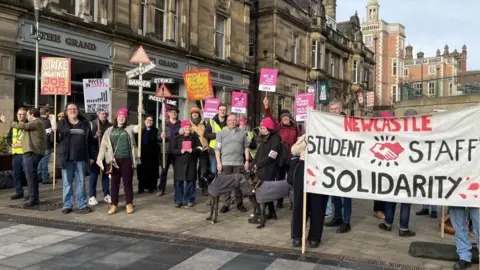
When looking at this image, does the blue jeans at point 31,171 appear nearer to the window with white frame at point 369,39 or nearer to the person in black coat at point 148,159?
the person in black coat at point 148,159

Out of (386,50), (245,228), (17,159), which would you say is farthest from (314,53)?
(386,50)

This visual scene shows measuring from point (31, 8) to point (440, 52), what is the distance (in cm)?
11148

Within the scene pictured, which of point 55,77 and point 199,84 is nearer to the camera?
point 55,77

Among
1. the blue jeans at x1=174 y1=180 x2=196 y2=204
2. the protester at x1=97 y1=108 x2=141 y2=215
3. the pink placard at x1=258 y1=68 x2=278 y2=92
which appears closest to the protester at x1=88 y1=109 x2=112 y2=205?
the protester at x1=97 y1=108 x2=141 y2=215

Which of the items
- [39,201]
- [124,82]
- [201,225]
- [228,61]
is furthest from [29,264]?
[228,61]

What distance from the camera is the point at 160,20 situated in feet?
67.2

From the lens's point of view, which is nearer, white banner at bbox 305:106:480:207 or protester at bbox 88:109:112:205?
white banner at bbox 305:106:480:207

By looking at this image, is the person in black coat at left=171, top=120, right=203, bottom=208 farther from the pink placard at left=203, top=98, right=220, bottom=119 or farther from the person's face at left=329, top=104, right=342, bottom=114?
the pink placard at left=203, top=98, right=220, bottom=119

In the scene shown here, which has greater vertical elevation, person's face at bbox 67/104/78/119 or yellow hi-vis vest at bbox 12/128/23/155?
person's face at bbox 67/104/78/119

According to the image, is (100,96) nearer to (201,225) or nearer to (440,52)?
(201,225)

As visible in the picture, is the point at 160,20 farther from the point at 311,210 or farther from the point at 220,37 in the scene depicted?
the point at 311,210

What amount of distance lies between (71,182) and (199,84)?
560 cm

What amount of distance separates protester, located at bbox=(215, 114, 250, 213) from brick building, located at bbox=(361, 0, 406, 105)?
7447cm

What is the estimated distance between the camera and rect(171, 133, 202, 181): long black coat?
8.84 m
